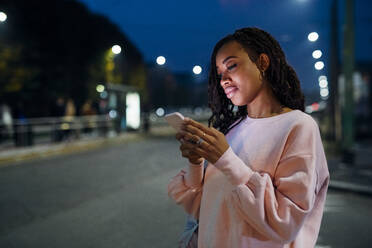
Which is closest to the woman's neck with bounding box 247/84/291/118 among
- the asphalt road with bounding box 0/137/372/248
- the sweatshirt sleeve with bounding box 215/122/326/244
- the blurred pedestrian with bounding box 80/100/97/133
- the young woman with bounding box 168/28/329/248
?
the young woman with bounding box 168/28/329/248

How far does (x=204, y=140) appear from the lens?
47.5 inches

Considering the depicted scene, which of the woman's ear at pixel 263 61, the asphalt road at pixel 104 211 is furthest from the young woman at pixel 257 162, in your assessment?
the asphalt road at pixel 104 211

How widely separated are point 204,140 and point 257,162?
24 centimetres

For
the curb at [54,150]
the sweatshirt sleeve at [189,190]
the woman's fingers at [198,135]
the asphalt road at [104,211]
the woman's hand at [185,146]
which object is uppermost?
the woman's fingers at [198,135]

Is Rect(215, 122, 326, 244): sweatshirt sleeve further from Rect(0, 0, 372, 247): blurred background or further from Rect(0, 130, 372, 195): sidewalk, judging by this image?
Rect(0, 130, 372, 195): sidewalk

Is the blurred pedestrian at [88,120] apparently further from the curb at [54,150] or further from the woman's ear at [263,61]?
the woman's ear at [263,61]

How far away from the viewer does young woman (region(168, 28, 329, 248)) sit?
1.21m

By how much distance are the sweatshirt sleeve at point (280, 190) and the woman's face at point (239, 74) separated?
270mm

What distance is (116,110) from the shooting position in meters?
19.7

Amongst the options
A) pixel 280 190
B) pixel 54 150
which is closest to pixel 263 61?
pixel 280 190

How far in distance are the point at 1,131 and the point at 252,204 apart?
14302 mm

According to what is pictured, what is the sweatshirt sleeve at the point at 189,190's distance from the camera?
1509 mm

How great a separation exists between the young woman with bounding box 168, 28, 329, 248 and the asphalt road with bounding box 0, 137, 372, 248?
2.67 m

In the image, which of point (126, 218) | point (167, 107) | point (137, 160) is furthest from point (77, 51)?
point (167, 107)
